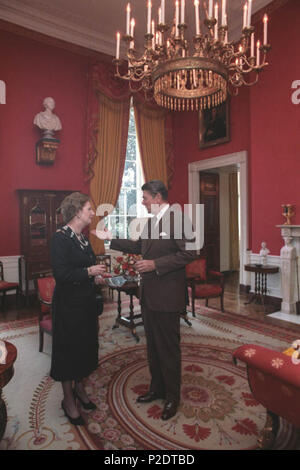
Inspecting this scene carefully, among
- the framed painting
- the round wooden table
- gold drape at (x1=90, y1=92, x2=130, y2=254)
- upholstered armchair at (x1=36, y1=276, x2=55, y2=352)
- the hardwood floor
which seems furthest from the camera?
gold drape at (x1=90, y1=92, x2=130, y2=254)

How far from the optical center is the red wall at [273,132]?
A: 4879mm

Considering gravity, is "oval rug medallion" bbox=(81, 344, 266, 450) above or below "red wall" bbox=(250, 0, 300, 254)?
below

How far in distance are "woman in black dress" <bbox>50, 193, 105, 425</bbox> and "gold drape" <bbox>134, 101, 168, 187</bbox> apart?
5.14 metres

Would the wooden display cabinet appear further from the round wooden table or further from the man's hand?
the man's hand

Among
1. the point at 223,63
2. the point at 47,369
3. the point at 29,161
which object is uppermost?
the point at 223,63

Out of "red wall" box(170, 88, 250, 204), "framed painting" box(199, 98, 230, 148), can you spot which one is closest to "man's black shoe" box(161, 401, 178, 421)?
"red wall" box(170, 88, 250, 204)

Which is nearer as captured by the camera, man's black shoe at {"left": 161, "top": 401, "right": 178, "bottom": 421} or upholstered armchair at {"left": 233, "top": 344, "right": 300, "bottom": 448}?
upholstered armchair at {"left": 233, "top": 344, "right": 300, "bottom": 448}

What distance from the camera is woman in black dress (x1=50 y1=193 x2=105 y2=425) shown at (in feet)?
6.93

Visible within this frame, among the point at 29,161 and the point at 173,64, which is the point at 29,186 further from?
the point at 173,64

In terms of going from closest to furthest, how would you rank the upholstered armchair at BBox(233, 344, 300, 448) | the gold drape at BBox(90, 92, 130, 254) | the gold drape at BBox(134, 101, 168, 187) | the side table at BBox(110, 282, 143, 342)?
the upholstered armchair at BBox(233, 344, 300, 448)
the side table at BBox(110, 282, 143, 342)
the gold drape at BBox(90, 92, 130, 254)
the gold drape at BBox(134, 101, 168, 187)

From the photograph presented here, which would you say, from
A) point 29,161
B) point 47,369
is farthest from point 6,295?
point 47,369

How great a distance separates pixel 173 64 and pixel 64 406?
10.5ft

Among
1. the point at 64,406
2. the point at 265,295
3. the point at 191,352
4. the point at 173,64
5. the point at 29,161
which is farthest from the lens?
the point at 29,161

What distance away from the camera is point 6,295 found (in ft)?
18.2
